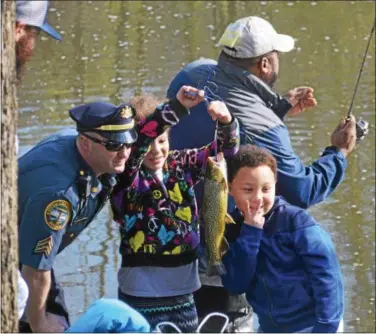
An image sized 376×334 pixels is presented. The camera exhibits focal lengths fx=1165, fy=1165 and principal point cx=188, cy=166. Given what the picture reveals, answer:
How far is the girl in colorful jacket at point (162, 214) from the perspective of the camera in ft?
14.4

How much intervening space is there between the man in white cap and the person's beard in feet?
2.86

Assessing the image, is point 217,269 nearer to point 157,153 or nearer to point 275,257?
point 275,257

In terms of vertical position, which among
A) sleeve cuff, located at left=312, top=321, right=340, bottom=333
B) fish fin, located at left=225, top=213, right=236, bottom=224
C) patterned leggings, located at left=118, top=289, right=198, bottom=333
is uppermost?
fish fin, located at left=225, top=213, right=236, bottom=224

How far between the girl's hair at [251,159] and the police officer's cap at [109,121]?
1.50ft

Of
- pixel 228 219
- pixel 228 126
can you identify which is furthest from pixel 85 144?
pixel 228 219

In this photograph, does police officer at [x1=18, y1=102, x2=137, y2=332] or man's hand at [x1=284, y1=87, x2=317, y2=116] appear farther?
man's hand at [x1=284, y1=87, x2=317, y2=116]

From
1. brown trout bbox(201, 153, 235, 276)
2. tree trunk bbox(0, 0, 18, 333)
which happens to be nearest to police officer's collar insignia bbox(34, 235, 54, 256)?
brown trout bbox(201, 153, 235, 276)

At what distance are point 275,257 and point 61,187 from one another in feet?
2.97

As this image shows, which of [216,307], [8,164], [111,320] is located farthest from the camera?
[216,307]

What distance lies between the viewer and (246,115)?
4723 millimetres

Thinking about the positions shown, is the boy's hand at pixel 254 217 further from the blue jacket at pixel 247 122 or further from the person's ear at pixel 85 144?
the person's ear at pixel 85 144

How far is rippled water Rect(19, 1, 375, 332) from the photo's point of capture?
7598 mm

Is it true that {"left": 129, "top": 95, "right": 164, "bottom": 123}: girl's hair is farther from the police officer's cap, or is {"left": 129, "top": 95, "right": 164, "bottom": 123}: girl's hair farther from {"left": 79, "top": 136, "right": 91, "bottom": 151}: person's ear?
{"left": 79, "top": 136, "right": 91, "bottom": 151}: person's ear

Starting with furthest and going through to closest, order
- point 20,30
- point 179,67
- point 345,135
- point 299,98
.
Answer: point 179,67, point 299,98, point 345,135, point 20,30
